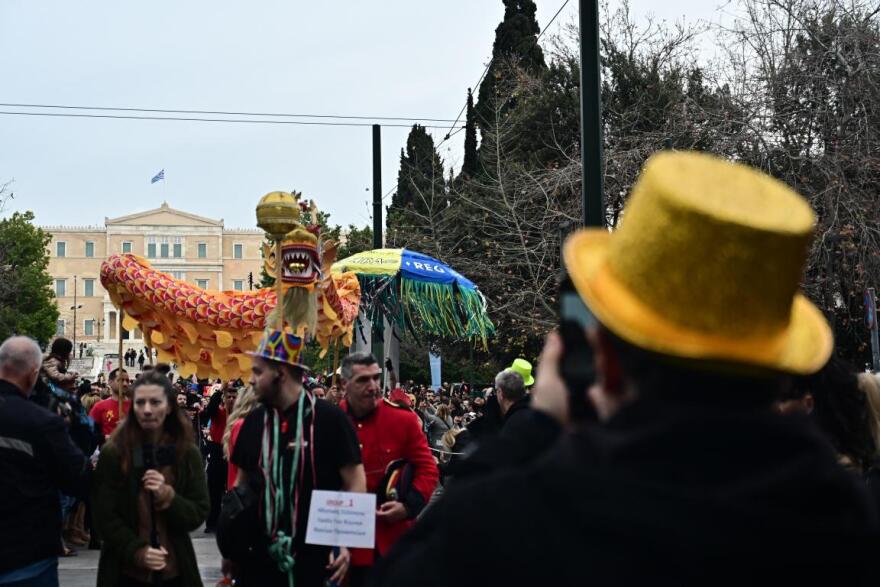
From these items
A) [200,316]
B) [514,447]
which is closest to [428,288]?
[200,316]

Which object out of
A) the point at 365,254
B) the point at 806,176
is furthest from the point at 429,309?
the point at 806,176

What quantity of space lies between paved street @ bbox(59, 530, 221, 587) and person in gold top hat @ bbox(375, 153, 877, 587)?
874 centimetres

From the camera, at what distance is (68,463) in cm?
519

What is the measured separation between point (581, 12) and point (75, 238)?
11880 centimetres

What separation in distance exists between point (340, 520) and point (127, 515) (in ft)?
3.64

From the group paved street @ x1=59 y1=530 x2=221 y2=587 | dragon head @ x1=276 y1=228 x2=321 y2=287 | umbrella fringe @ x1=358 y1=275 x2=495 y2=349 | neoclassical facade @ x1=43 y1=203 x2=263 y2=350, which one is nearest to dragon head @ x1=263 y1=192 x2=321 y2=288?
dragon head @ x1=276 y1=228 x2=321 y2=287

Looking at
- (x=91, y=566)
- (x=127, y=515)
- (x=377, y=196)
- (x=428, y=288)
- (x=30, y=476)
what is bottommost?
(x=91, y=566)

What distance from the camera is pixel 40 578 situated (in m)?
5.14

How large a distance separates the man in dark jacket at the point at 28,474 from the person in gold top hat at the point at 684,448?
387 cm

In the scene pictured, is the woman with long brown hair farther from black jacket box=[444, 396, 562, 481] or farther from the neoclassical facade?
the neoclassical facade

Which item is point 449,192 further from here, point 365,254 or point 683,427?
point 683,427

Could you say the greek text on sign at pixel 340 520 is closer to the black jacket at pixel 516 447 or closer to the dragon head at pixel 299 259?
the black jacket at pixel 516 447

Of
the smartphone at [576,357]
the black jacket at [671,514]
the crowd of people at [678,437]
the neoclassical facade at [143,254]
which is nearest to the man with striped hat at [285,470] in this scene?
the crowd of people at [678,437]

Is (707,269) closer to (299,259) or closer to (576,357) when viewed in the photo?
(576,357)
